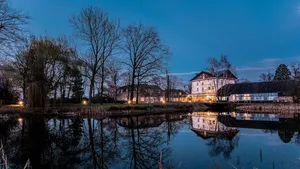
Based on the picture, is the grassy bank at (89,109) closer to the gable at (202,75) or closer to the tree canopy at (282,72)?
the gable at (202,75)

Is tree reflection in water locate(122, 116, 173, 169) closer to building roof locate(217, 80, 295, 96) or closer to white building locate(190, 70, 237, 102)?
building roof locate(217, 80, 295, 96)

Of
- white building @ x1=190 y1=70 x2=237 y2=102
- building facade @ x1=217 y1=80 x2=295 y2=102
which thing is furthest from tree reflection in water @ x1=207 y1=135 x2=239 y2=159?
white building @ x1=190 y1=70 x2=237 y2=102

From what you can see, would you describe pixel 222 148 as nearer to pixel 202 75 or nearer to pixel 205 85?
pixel 205 85

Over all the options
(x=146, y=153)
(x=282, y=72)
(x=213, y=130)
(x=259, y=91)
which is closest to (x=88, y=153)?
(x=146, y=153)

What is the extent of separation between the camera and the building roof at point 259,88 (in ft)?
173

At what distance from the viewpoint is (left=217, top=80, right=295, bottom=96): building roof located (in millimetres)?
52669

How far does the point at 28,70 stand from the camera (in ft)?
86.7

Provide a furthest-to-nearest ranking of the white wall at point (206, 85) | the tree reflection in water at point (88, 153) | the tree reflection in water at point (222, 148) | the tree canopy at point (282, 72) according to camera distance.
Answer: the tree canopy at point (282, 72) < the white wall at point (206, 85) < the tree reflection in water at point (222, 148) < the tree reflection in water at point (88, 153)

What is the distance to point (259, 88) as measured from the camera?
2303 inches

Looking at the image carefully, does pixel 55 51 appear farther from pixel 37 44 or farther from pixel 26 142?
pixel 26 142

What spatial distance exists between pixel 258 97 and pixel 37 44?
5372 centimetres

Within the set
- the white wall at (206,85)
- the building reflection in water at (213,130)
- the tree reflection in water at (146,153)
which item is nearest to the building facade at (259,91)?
the white wall at (206,85)

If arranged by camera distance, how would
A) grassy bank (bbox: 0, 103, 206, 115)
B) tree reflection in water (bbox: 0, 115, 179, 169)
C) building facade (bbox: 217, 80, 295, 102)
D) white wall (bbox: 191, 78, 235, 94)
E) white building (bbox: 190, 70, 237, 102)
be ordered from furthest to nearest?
white wall (bbox: 191, 78, 235, 94), white building (bbox: 190, 70, 237, 102), building facade (bbox: 217, 80, 295, 102), grassy bank (bbox: 0, 103, 206, 115), tree reflection in water (bbox: 0, 115, 179, 169)

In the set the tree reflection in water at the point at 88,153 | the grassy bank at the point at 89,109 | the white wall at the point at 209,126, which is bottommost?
the white wall at the point at 209,126
